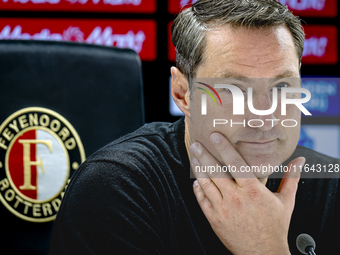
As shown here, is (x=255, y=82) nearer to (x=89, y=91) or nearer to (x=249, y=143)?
(x=249, y=143)

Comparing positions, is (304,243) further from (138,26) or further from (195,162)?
(138,26)

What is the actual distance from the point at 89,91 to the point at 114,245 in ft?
1.65

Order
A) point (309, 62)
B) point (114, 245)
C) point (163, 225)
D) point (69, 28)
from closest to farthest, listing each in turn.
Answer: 1. point (114, 245)
2. point (163, 225)
3. point (69, 28)
4. point (309, 62)

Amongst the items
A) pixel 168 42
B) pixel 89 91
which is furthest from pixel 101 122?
pixel 168 42

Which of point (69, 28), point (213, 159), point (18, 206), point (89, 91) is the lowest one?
point (18, 206)

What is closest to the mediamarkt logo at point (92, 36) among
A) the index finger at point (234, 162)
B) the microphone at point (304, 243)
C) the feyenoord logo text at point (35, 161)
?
the feyenoord logo text at point (35, 161)

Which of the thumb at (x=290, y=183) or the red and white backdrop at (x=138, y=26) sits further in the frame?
the red and white backdrop at (x=138, y=26)

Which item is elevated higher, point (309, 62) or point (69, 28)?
point (69, 28)

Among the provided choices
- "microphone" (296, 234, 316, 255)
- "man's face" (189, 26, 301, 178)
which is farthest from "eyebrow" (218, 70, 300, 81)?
"microphone" (296, 234, 316, 255)

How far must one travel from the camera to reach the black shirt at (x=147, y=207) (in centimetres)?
81

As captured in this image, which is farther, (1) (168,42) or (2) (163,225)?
(1) (168,42)

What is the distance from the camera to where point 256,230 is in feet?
2.70

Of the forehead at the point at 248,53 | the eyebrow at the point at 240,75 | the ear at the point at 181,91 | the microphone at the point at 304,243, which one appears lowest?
the microphone at the point at 304,243

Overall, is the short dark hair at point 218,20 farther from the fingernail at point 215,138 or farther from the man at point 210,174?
the fingernail at point 215,138
